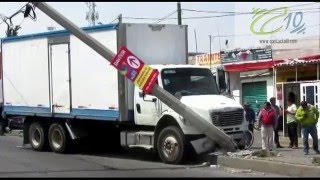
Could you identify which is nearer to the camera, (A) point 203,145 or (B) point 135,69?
(A) point 203,145

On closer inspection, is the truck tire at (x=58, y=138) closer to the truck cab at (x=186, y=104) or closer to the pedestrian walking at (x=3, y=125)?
the truck cab at (x=186, y=104)

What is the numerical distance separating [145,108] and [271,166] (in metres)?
3.82

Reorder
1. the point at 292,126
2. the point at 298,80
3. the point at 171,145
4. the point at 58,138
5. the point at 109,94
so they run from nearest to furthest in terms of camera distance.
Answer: the point at 171,145 → the point at 109,94 → the point at 292,126 → the point at 58,138 → the point at 298,80

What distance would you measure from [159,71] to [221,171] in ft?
10.4

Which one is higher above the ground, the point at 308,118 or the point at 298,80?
the point at 298,80

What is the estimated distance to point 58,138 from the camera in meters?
16.9

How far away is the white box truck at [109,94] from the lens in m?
13.5

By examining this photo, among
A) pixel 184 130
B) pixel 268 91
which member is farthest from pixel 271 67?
pixel 184 130

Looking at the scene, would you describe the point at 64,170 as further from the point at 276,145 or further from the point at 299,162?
the point at 276,145

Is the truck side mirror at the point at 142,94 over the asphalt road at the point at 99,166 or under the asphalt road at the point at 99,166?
over

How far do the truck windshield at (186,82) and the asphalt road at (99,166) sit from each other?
182 centimetres

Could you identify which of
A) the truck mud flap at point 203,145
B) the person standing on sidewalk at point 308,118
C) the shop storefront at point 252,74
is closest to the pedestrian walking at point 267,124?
the person standing on sidewalk at point 308,118

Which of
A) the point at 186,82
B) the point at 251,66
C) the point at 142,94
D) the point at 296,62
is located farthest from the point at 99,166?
the point at 251,66

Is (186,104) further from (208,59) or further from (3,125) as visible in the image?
(208,59)
